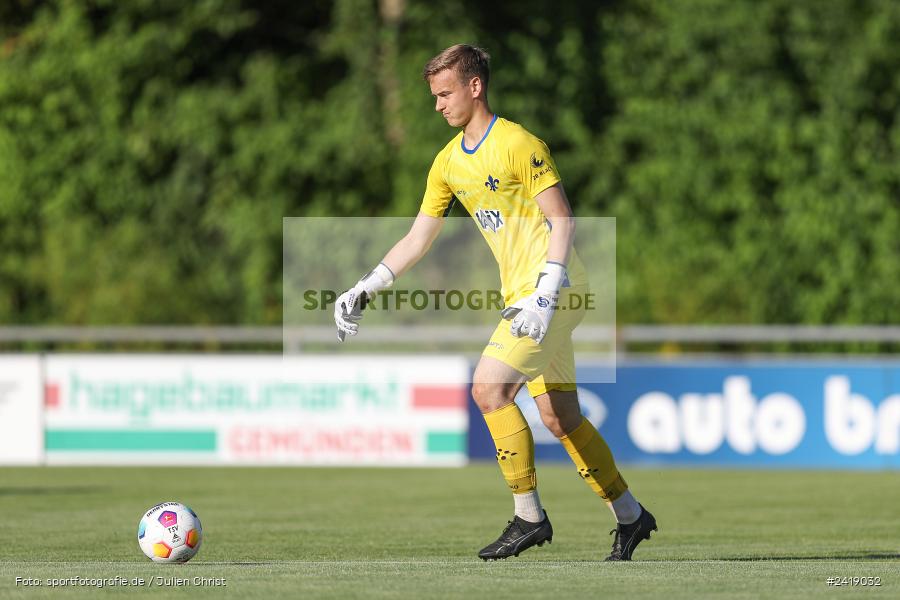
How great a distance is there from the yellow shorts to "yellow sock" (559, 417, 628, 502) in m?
0.25

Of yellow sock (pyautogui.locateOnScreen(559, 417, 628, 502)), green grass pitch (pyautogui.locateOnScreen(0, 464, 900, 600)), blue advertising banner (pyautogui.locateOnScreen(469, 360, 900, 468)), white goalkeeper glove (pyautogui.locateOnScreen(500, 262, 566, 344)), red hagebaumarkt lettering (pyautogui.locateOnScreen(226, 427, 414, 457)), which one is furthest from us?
red hagebaumarkt lettering (pyautogui.locateOnScreen(226, 427, 414, 457))

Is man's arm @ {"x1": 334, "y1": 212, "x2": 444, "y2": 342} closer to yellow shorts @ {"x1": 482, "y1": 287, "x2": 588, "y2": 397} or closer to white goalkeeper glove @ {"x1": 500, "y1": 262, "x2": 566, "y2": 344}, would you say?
yellow shorts @ {"x1": 482, "y1": 287, "x2": 588, "y2": 397}

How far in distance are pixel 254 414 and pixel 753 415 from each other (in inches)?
220

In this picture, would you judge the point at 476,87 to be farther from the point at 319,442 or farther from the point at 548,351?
the point at 319,442

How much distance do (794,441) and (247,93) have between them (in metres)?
12.9

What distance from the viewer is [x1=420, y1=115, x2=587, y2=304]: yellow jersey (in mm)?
7547

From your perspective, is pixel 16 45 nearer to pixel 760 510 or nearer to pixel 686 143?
pixel 686 143

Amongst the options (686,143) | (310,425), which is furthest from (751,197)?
(310,425)

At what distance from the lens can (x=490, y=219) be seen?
25.5ft

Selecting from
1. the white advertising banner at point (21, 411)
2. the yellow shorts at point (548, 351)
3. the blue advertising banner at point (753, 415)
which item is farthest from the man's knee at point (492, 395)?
the white advertising banner at point (21, 411)

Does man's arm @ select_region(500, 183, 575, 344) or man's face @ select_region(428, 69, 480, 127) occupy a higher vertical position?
man's face @ select_region(428, 69, 480, 127)

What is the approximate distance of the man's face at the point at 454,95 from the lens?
7.64 meters

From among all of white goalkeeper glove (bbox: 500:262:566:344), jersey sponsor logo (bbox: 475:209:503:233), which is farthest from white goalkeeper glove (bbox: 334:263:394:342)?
white goalkeeper glove (bbox: 500:262:566:344)

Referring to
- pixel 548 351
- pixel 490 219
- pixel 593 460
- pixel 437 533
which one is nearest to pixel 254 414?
pixel 437 533
